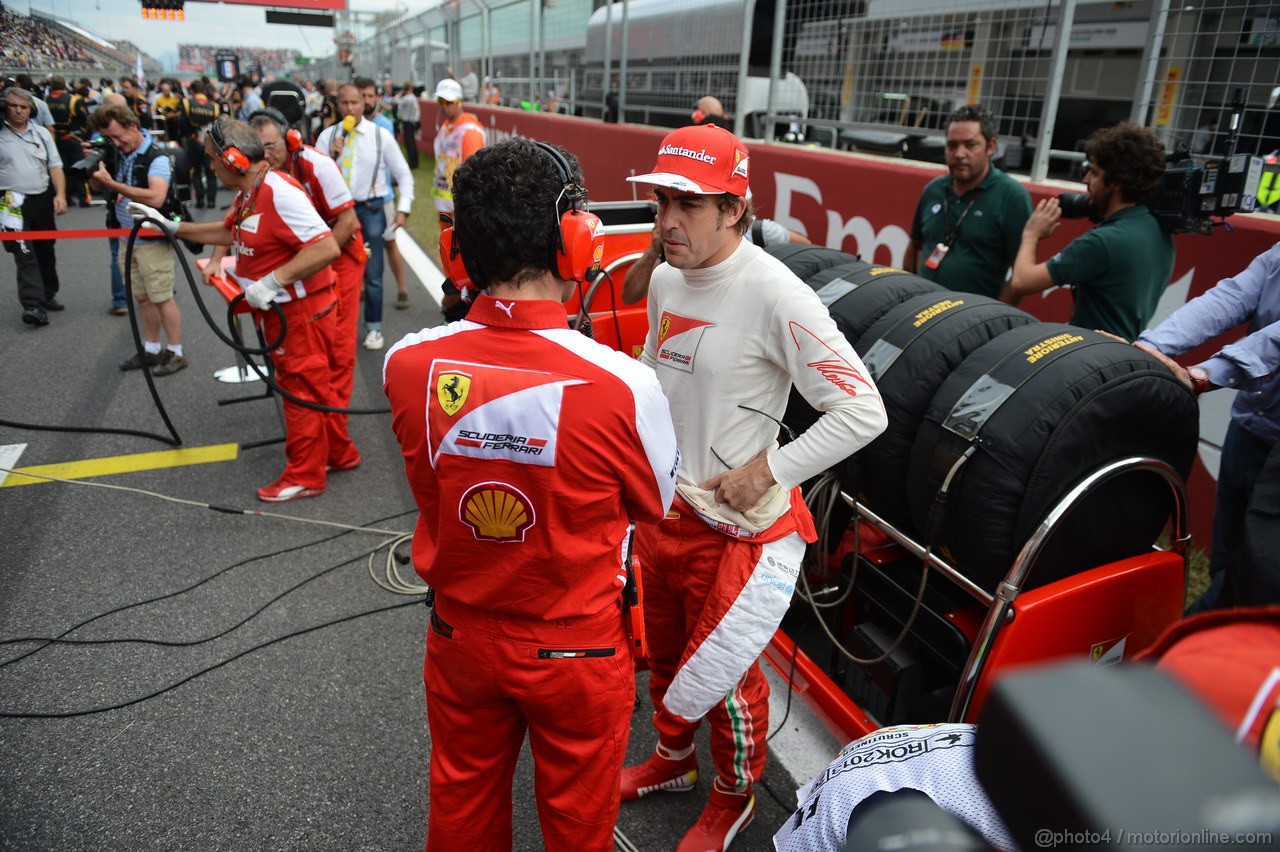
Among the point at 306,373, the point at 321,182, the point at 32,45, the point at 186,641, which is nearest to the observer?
the point at 186,641

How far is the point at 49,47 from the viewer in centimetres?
988

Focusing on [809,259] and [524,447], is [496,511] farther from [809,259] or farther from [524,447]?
[809,259]

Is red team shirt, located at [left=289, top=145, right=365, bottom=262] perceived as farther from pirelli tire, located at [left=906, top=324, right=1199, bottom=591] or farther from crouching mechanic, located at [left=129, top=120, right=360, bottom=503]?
pirelli tire, located at [left=906, top=324, right=1199, bottom=591]

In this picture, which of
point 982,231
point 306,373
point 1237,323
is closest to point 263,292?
point 306,373

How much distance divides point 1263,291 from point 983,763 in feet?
9.65

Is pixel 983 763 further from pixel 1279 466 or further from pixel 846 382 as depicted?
pixel 1279 466

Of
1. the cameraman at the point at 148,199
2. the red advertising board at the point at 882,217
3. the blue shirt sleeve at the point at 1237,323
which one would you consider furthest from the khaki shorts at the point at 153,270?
the blue shirt sleeve at the point at 1237,323

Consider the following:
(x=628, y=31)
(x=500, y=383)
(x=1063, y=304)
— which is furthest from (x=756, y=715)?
(x=628, y=31)

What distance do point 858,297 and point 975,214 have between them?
1703 millimetres

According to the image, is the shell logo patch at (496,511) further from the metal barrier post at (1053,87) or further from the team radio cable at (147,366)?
the metal barrier post at (1053,87)

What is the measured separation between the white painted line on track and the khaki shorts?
55.4 inches

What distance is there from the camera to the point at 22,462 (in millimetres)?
4688

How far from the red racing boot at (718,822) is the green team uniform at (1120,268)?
2.32 metres

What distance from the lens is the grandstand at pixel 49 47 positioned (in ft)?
24.8
